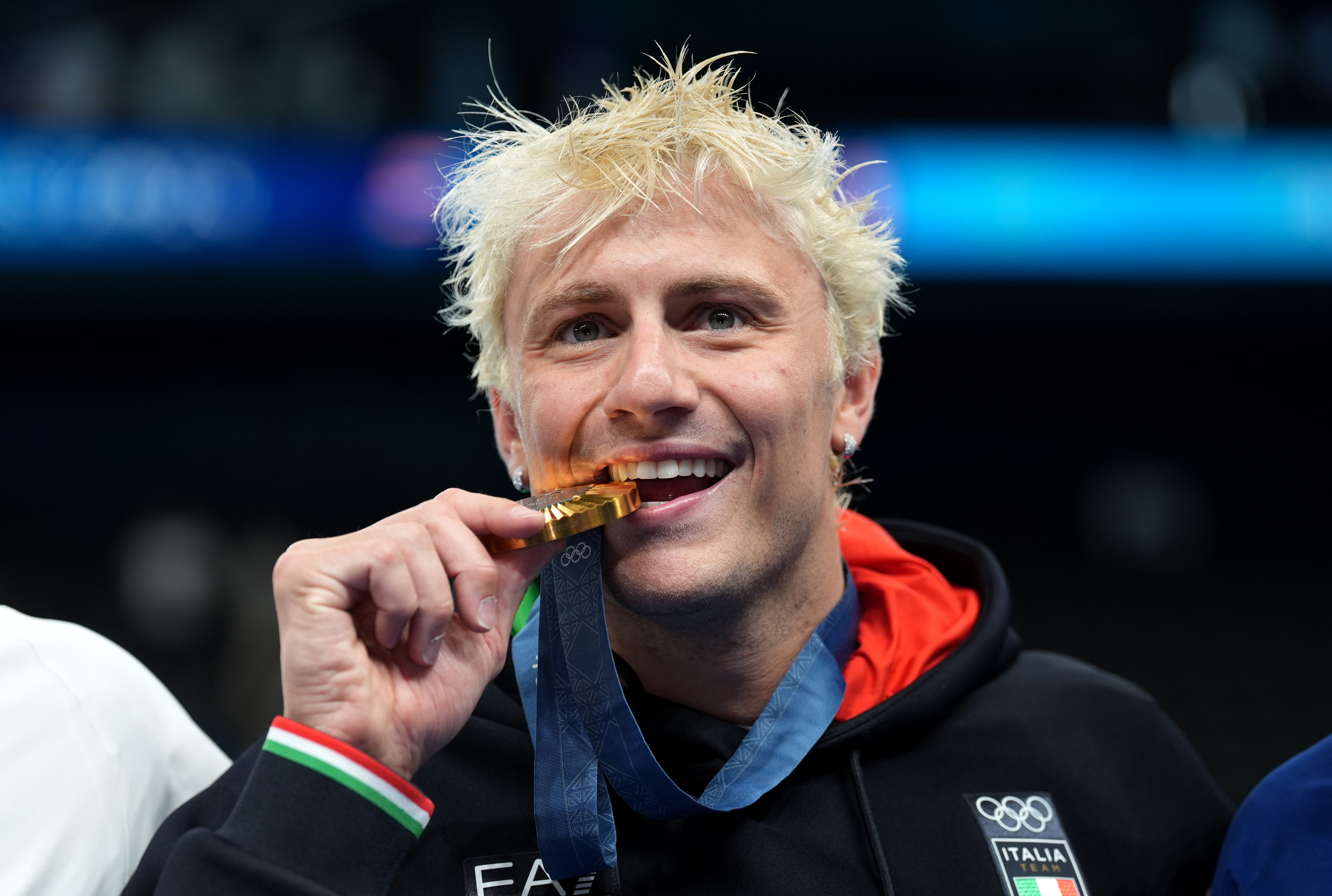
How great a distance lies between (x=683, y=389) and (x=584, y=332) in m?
0.20

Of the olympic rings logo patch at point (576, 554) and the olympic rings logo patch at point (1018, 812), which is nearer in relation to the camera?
the olympic rings logo patch at point (576, 554)

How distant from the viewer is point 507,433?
6.16 ft

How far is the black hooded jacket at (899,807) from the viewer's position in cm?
153

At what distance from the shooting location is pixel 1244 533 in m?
6.04

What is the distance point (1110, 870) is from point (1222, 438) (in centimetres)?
580

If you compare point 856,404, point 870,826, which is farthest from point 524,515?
point 856,404

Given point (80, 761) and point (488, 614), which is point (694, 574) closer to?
point (488, 614)

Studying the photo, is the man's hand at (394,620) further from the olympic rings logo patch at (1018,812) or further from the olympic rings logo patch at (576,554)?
the olympic rings logo patch at (1018,812)

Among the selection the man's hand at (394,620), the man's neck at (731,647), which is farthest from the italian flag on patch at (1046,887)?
the man's hand at (394,620)

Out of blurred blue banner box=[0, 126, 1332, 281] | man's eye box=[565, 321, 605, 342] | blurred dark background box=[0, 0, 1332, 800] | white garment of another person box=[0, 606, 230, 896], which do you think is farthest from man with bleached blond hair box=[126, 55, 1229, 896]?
blurred blue banner box=[0, 126, 1332, 281]

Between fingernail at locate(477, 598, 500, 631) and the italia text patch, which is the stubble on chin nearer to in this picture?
fingernail at locate(477, 598, 500, 631)

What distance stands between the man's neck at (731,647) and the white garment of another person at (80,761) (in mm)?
633

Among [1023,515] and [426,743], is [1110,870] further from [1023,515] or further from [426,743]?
[1023,515]

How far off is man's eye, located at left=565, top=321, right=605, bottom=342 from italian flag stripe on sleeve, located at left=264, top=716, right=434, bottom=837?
0.63 m
